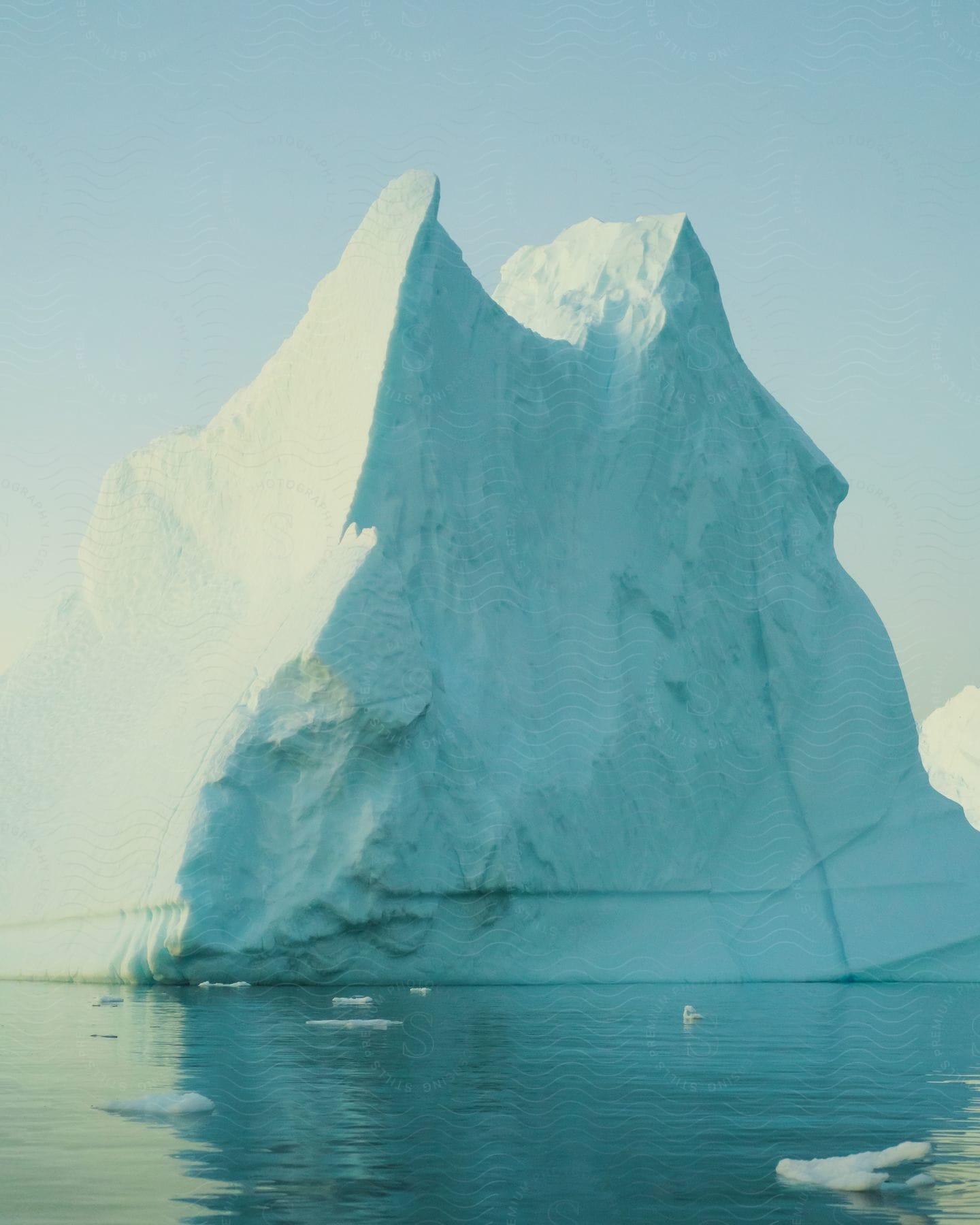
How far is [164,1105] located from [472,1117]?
1126 millimetres

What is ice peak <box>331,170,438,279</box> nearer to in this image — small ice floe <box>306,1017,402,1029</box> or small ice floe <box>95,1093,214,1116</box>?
small ice floe <box>306,1017,402,1029</box>

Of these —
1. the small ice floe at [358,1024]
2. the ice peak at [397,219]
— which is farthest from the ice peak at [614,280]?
the small ice floe at [358,1024]

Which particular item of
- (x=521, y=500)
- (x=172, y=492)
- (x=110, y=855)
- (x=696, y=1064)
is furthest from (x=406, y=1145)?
(x=172, y=492)

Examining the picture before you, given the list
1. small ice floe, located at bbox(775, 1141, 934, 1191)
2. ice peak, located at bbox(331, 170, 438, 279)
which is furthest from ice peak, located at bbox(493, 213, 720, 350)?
small ice floe, located at bbox(775, 1141, 934, 1191)

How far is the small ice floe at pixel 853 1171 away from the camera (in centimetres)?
429

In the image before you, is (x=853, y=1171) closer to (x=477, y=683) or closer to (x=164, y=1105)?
(x=164, y=1105)

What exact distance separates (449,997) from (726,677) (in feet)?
22.1

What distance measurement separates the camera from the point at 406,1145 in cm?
480

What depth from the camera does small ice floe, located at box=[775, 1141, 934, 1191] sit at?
429 centimetres

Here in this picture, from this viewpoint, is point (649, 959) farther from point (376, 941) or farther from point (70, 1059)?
point (70, 1059)

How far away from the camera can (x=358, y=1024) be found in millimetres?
9281

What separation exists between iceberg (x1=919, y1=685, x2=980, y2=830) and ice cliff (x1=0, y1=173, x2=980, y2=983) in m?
17.4

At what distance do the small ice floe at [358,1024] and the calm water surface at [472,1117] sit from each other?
0.18 m

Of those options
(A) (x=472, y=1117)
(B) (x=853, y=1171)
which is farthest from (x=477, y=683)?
(B) (x=853, y=1171)
